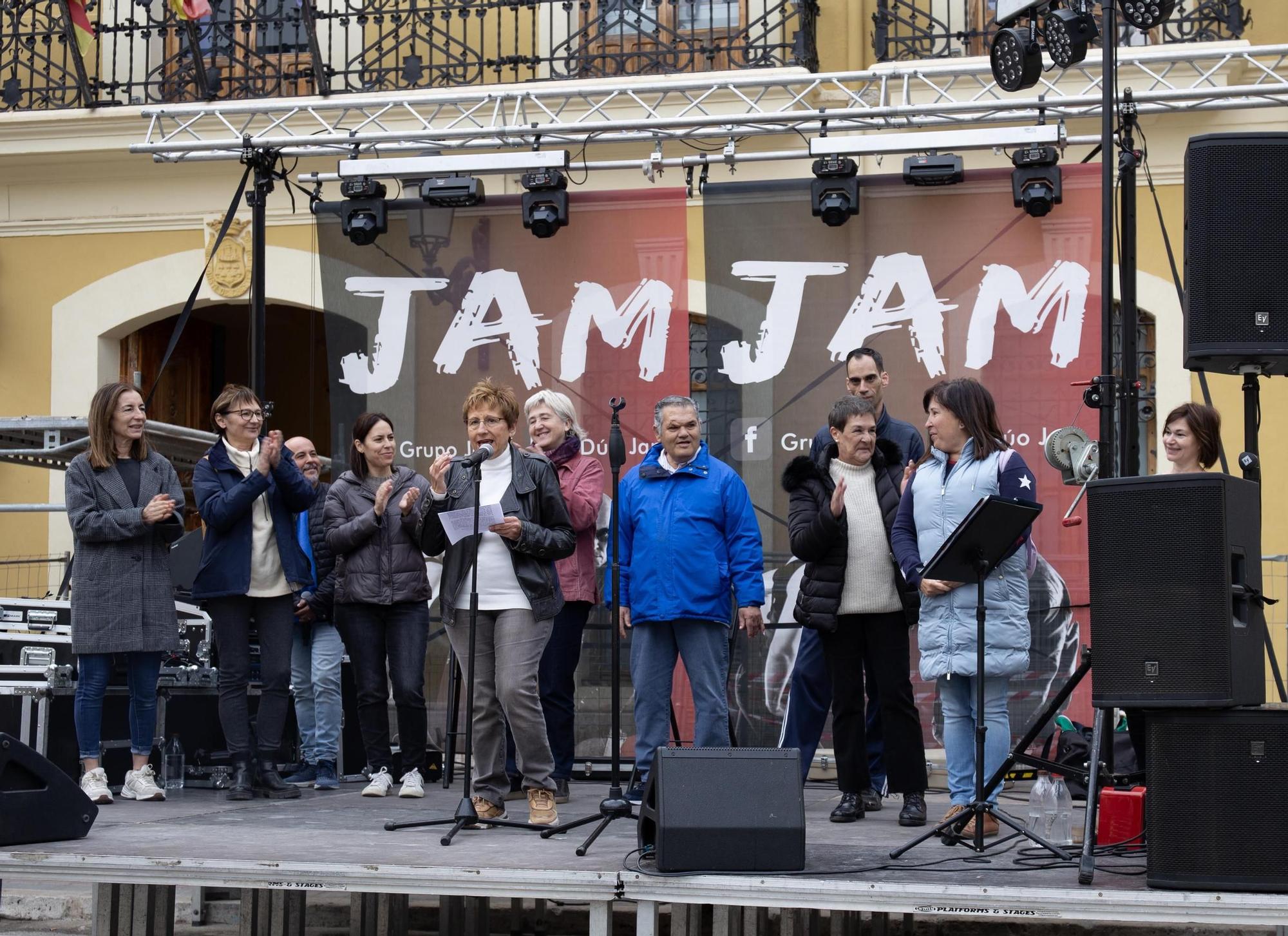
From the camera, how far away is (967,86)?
10.8 m

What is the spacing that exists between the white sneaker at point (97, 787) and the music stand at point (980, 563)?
3201 millimetres

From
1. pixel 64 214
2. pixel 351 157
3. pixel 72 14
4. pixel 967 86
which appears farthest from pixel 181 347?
pixel 967 86

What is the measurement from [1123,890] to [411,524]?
2.96 metres

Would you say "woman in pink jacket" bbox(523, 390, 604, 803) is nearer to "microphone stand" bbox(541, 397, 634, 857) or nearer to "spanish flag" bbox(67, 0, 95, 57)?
"microphone stand" bbox(541, 397, 634, 857)

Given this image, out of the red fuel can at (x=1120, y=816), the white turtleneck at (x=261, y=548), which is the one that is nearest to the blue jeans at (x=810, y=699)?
the red fuel can at (x=1120, y=816)

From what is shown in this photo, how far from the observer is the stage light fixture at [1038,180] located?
780cm

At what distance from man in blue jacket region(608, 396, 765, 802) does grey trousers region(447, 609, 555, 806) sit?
561 millimetres

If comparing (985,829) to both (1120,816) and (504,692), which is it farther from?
(504,692)

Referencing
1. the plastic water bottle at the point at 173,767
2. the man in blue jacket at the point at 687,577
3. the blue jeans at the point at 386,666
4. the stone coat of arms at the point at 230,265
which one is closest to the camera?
the man in blue jacket at the point at 687,577

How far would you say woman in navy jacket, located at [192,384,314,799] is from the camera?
21.0 ft

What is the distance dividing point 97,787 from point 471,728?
1.77 meters

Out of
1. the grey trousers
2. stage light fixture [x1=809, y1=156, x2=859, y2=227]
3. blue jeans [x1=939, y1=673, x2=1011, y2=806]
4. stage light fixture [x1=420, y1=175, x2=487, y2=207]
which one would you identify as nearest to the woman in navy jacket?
the grey trousers

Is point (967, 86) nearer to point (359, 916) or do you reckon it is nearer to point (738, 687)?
point (738, 687)

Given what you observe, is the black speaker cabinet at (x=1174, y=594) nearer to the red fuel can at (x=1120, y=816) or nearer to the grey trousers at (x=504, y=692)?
the red fuel can at (x=1120, y=816)
